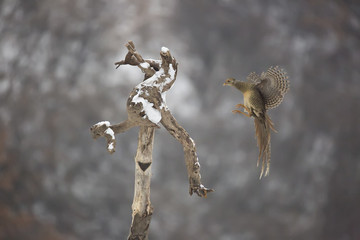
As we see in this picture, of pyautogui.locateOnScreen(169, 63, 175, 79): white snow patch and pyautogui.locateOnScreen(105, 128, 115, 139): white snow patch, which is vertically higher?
pyautogui.locateOnScreen(169, 63, 175, 79): white snow patch

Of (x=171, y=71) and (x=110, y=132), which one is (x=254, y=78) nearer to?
(x=171, y=71)

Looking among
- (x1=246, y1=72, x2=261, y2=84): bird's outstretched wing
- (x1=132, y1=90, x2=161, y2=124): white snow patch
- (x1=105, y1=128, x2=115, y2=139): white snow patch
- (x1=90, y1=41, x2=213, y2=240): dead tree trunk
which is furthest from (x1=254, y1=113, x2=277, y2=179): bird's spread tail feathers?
(x1=105, y1=128, x2=115, y2=139): white snow patch

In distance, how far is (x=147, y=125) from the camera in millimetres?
1569

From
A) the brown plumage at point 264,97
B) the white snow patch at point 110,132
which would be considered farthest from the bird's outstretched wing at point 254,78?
the white snow patch at point 110,132

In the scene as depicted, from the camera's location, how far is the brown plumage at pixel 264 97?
1.57 metres

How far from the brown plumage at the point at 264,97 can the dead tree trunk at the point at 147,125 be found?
0.69ft

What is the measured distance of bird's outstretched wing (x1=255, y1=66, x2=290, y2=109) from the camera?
1560 mm

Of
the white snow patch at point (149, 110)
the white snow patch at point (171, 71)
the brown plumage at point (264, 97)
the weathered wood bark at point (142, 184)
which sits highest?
the white snow patch at point (171, 71)

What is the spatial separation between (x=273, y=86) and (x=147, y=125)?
0.43m

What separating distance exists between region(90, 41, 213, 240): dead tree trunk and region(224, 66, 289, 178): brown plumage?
21 centimetres

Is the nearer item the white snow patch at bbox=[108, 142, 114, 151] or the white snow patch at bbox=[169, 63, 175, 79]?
the white snow patch at bbox=[108, 142, 114, 151]

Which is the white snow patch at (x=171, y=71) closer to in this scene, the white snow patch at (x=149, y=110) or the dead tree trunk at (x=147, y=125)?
the dead tree trunk at (x=147, y=125)

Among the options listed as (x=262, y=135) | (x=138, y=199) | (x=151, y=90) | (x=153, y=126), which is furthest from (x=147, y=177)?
(x=262, y=135)

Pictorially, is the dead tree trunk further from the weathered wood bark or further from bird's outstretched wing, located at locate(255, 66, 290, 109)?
bird's outstretched wing, located at locate(255, 66, 290, 109)
